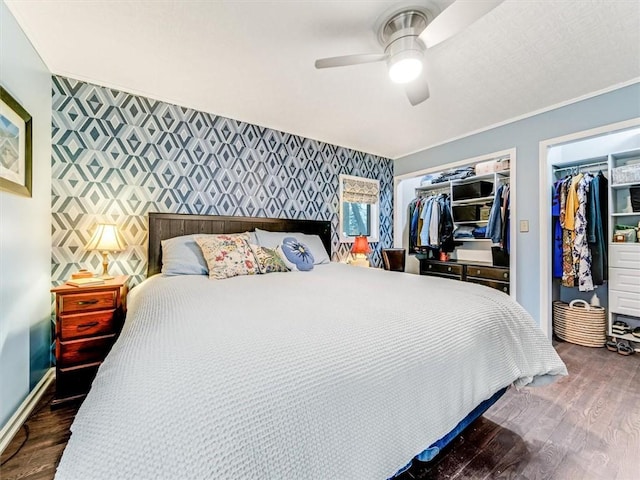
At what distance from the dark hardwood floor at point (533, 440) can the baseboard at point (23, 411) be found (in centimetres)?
3

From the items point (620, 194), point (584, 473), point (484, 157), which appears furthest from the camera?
point (484, 157)

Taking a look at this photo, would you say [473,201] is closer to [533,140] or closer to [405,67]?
[533,140]

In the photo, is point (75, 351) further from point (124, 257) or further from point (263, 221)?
point (263, 221)

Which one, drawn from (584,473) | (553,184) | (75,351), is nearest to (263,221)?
(75,351)

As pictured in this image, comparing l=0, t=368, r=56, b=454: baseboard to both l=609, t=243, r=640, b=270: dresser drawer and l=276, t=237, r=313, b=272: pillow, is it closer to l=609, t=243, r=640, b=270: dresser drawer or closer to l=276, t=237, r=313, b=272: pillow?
l=276, t=237, r=313, b=272: pillow

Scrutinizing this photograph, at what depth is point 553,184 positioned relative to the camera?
3.12m

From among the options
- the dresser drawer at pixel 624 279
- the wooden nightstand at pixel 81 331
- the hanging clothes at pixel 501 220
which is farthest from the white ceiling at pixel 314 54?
the dresser drawer at pixel 624 279

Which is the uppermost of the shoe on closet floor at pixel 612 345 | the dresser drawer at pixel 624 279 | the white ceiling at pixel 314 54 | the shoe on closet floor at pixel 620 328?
the white ceiling at pixel 314 54

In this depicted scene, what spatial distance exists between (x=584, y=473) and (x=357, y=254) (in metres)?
2.71

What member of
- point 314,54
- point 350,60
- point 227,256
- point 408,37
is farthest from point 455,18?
point 227,256

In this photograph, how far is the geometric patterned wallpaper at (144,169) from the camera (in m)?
2.24

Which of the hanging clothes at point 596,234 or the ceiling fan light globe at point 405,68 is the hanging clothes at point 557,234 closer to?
the hanging clothes at point 596,234

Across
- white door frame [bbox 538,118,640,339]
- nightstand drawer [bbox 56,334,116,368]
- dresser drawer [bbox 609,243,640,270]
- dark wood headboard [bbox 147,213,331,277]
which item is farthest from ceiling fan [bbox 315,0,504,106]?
dresser drawer [bbox 609,243,640,270]

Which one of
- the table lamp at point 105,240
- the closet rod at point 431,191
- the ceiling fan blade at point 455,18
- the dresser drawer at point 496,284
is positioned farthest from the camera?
the closet rod at point 431,191
